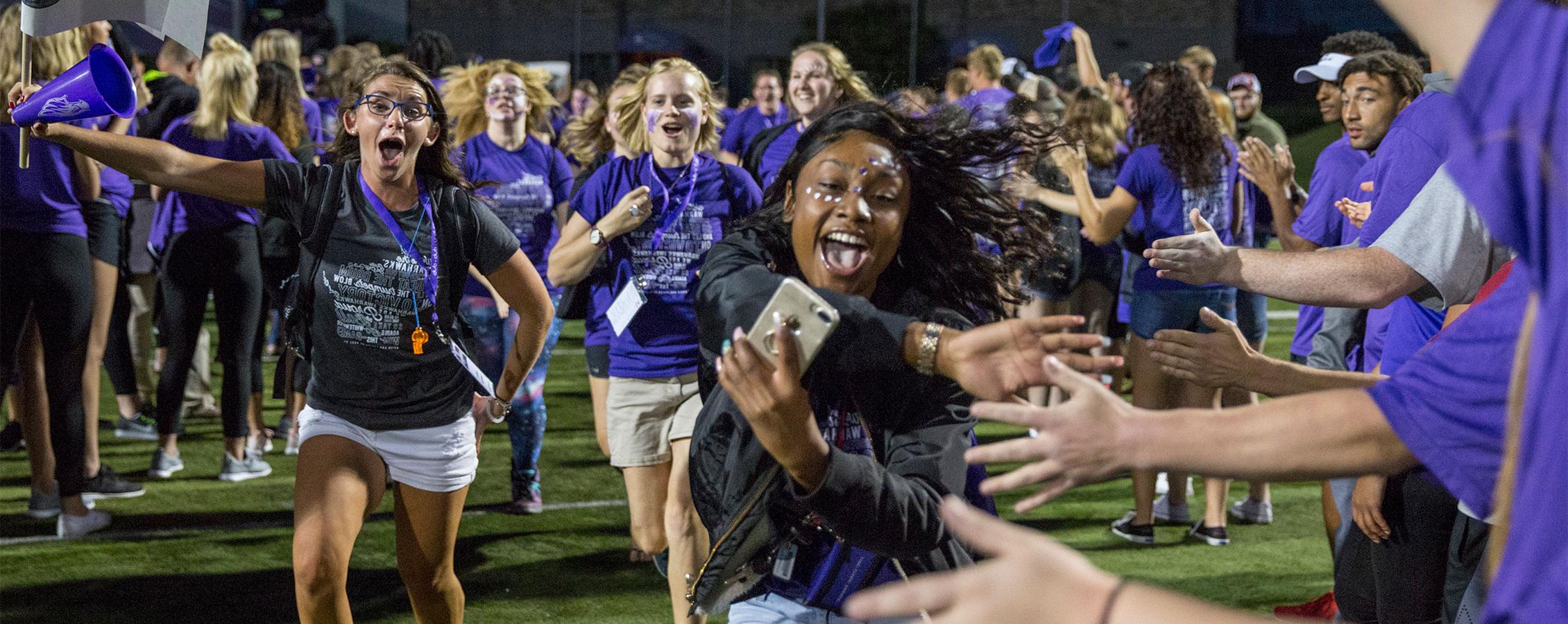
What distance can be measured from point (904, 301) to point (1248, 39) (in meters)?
24.9

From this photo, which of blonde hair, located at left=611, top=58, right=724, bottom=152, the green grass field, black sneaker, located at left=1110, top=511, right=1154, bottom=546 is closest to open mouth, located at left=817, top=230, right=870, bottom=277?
blonde hair, located at left=611, top=58, right=724, bottom=152

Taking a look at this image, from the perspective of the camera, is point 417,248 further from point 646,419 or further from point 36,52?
point 36,52

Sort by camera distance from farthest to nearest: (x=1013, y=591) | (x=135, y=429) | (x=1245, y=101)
Result: (x=1245, y=101) < (x=135, y=429) < (x=1013, y=591)

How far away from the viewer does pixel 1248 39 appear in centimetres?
2561

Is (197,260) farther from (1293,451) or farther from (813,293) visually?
(1293,451)

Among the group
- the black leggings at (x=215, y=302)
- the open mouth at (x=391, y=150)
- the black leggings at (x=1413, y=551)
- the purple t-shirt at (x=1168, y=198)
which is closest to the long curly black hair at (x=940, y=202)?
the black leggings at (x=1413, y=551)

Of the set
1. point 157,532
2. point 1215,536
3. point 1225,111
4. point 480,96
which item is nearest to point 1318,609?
point 1215,536

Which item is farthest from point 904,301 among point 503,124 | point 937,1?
point 937,1

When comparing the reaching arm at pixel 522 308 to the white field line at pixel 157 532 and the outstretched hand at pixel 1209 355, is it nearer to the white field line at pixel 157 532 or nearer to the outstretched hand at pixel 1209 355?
the outstretched hand at pixel 1209 355

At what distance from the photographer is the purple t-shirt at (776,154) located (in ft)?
21.2

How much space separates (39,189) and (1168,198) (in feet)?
15.4

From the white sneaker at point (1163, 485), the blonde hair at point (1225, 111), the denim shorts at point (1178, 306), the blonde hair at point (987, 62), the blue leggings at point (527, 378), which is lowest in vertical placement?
the white sneaker at point (1163, 485)

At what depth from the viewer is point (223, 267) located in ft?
21.8

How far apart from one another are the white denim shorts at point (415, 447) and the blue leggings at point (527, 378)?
1.79 metres
